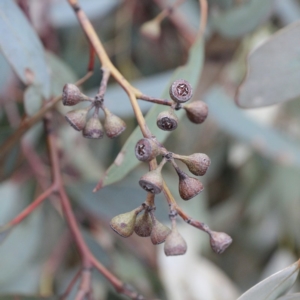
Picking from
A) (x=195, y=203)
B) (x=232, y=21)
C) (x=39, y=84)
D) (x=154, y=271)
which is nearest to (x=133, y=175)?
(x=195, y=203)

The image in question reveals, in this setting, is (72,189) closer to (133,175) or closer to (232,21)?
Result: (133,175)

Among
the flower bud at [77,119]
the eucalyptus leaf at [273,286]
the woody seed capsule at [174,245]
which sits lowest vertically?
the eucalyptus leaf at [273,286]

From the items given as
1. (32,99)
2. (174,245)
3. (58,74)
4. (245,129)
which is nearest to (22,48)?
(32,99)

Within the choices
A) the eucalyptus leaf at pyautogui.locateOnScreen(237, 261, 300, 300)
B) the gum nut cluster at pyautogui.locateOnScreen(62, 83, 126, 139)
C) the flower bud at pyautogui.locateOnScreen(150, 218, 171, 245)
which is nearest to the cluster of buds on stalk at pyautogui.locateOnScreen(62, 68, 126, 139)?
the gum nut cluster at pyautogui.locateOnScreen(62, 83, 126, 139)

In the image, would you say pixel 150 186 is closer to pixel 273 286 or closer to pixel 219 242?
pixel 219 242

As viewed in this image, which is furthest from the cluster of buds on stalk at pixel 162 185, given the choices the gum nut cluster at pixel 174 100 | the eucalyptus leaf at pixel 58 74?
the eucalyptus leaf at pixel 58 74

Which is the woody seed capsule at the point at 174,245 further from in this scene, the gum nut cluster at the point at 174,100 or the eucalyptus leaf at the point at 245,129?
the eucalyptus leaf at the point at 245,129

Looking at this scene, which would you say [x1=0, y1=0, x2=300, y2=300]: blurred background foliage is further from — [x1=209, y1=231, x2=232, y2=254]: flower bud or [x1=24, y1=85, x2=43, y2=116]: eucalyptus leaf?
[x1=209, y1=231, x2=232, y2=254]: flower bud
